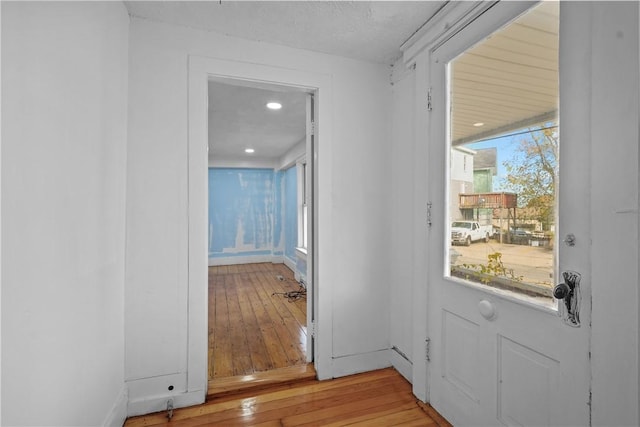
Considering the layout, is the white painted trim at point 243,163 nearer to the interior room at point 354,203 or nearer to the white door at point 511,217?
the interior room at point 354,203

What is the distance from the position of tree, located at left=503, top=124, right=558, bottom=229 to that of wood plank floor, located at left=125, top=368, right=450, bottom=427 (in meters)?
1.33

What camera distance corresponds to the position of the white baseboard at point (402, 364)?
2128 millimetres

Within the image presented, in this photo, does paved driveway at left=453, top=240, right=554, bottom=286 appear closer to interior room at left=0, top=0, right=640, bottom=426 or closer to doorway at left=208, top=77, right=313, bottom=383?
interior room at left=0, top=0, right=640, bottom=426

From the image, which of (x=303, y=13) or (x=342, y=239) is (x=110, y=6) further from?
(x=342, y=239)

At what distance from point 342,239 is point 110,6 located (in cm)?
189

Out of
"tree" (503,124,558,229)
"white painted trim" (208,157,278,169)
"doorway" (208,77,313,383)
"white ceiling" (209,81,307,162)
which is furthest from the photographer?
"white painted trim" (208,157,278,169)

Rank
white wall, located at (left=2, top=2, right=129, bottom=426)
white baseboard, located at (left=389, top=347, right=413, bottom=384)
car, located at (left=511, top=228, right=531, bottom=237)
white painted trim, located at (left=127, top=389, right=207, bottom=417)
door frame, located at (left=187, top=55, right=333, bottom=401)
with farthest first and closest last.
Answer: white baseboard, located at (left=389, top=347, right=413, bottom=384)
door frame, located at (left=187, top=55, right=333, bottom=401)
white painted trim, located at (left=127, top=389, right=207, bottom=417)
car, located at (left=511, top=228, right=531, bottom=237)
white wall, located at (left=2, top=2, right=129, bottom=426)

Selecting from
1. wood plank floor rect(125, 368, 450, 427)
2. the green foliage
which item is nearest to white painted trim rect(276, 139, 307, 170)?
wood plank floor rect(125, 368, 450, 427)

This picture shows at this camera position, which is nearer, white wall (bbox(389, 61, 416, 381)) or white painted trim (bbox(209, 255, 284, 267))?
white wall (bbox(389, 61, 416, 381))

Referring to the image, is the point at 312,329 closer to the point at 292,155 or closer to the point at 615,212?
the point at 615,212

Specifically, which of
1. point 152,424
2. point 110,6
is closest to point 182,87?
point 110,6

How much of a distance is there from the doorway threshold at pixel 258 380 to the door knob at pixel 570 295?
1.65m

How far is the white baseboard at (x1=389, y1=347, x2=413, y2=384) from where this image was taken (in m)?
2.13

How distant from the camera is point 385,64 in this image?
2332 millimetres
